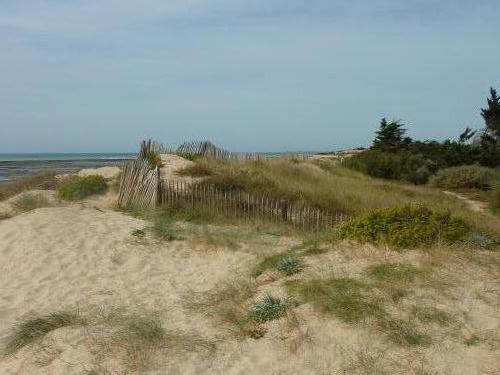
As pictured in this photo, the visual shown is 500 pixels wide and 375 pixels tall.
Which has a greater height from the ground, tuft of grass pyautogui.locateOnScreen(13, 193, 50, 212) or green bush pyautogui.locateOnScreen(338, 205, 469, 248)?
green bush pyautogui.locateOnScreen(338, 205, 469, 248)

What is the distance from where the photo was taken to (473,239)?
23.2 feet

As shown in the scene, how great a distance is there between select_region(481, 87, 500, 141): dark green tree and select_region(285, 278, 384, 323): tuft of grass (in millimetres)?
32114

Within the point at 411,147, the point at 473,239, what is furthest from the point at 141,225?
the point at 411,147

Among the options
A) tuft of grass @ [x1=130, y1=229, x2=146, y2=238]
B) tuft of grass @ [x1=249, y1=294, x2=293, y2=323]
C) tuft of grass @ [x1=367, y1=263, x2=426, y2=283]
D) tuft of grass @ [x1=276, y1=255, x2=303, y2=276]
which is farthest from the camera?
tuft of grass @ [x1=130, y1=229, x2=146, y2=238]

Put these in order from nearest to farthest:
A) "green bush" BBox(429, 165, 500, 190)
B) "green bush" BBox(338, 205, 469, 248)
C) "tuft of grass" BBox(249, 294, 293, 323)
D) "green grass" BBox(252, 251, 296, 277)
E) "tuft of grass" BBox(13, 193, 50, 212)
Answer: "tuft of grass" BBox(249, 294, 293, 323)
"green bush" BBox(338, 205, 469, 248)
"green grass" BBox(252, 251, 296, 277)
"tuft of grass" BBox(13, 193, 50, 212)
"green bush" BBox(429, 165, 500, 190)

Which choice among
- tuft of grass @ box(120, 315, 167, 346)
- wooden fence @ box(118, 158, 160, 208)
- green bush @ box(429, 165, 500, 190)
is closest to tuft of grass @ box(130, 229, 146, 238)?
wooden fence @ box(118, 158, 160, 208)

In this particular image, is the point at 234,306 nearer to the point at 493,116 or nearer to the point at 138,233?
the point at 138,233

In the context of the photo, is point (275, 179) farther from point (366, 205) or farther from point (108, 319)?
point (108, 319)

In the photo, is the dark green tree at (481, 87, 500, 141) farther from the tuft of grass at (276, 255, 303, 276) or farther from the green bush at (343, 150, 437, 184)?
the tuft of grass at (276, 255, 303, 276)

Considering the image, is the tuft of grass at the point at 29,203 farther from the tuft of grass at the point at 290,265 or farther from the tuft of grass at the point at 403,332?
the tuft of grass at the point at 403,332

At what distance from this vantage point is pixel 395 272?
6.04m

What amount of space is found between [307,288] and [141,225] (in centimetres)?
576

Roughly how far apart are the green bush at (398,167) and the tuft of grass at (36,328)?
69.7 ft

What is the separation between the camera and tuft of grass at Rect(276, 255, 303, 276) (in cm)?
669
